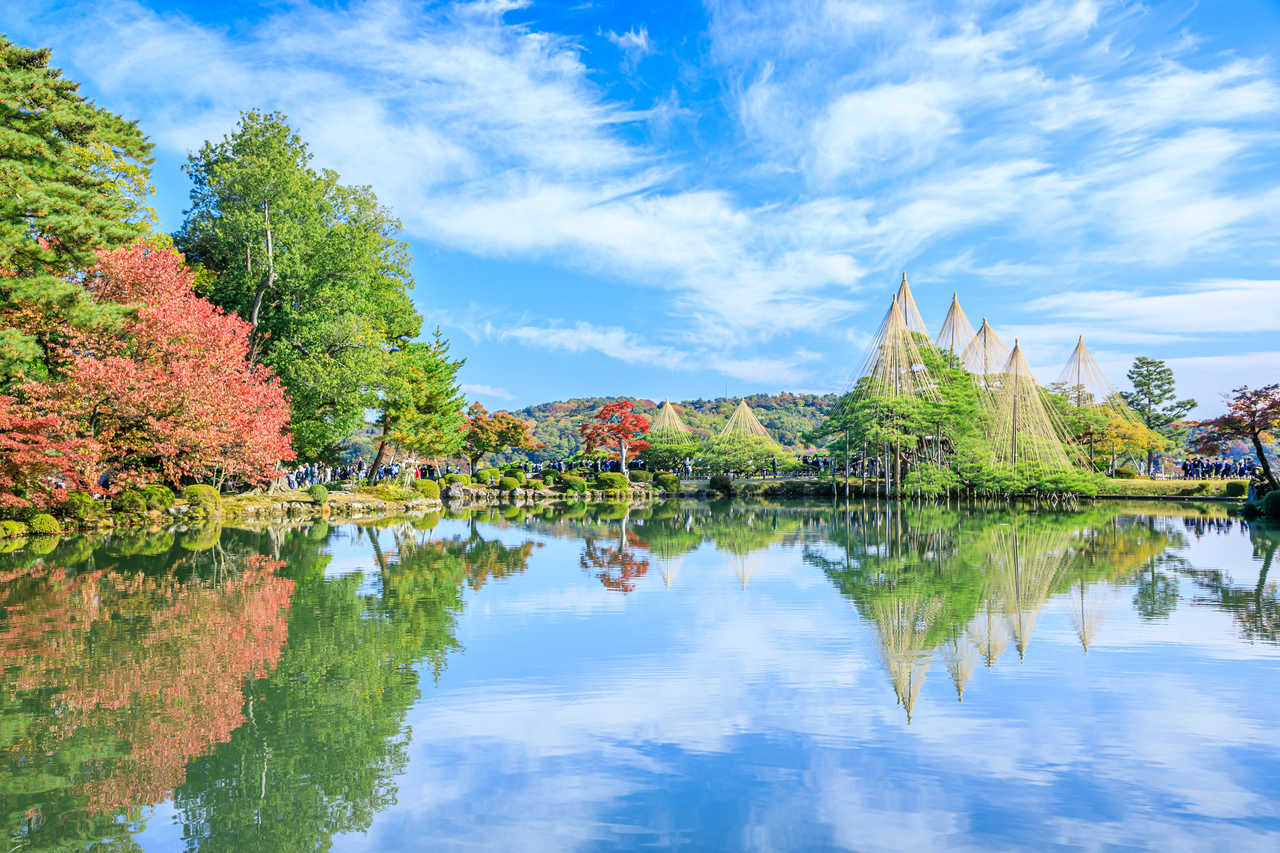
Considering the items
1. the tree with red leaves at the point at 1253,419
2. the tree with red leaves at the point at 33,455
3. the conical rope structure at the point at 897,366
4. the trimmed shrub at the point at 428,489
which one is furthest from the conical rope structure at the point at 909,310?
the tree with red leaves at the point at 33,455

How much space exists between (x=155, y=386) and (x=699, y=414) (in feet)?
197

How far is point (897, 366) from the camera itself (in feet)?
117

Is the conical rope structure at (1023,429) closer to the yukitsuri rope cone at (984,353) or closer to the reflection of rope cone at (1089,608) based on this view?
the yukitsuri rope cone at (984,353)

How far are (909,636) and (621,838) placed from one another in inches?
179

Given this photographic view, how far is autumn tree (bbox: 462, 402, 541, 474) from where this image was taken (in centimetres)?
4509

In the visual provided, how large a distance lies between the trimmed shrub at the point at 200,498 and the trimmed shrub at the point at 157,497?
1.63 ft

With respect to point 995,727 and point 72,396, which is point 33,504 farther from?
point 995,727

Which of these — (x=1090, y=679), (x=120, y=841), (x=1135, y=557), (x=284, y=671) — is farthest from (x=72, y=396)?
(x=1135, y=557)

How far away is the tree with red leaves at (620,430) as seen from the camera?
44125mm

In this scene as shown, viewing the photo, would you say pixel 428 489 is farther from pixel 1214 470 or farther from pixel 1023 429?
pixel 1214 470

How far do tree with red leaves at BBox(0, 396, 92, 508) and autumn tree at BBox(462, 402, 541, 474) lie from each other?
27682 millimetres

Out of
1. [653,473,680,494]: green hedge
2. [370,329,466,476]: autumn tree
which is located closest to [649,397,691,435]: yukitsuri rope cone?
[653,473,680,494]: green hedge

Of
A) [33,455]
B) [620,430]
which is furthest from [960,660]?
[620,430]

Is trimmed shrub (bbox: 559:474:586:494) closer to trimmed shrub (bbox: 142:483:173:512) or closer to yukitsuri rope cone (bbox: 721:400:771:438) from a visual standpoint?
yukitsuri rope cone (bbox: 721:400:771:438)
